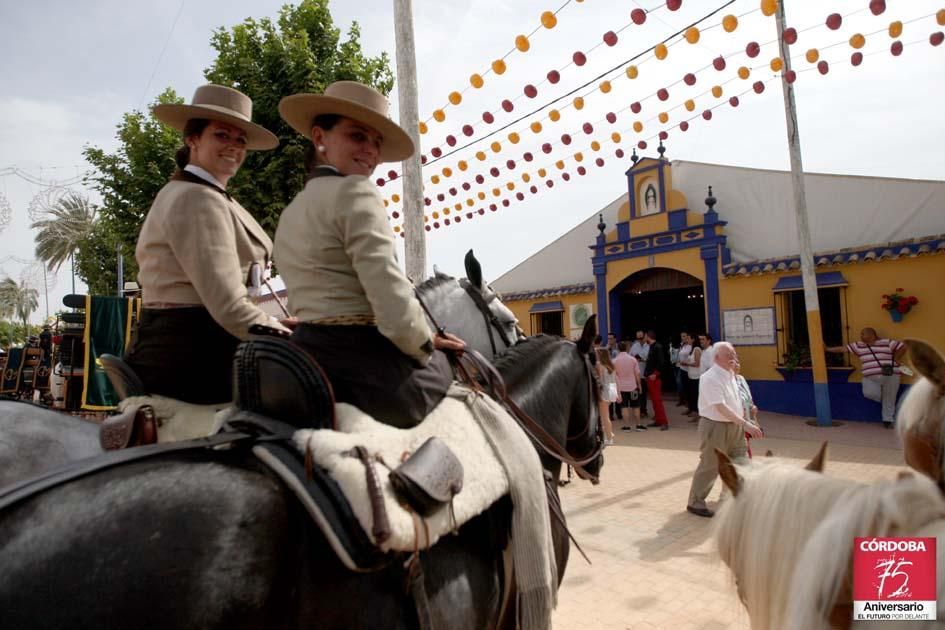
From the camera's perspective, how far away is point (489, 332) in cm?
304

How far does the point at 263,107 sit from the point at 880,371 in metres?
11.9

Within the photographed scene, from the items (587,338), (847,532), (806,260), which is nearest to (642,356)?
(806,260)

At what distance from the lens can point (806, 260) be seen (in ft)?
33.1

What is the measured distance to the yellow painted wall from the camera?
9.77 metres

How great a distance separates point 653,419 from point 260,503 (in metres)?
11.8

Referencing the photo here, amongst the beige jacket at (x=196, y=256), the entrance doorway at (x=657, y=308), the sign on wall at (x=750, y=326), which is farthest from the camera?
the entrance doorway at (x=657, y=308)

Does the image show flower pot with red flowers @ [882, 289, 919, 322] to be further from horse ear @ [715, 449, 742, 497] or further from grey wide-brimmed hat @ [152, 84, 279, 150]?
grey wide-brimmed hat @ [152, 84, 279, 150]

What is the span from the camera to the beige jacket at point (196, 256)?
2146 millimetres

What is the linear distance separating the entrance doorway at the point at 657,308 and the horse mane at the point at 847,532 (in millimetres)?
13686

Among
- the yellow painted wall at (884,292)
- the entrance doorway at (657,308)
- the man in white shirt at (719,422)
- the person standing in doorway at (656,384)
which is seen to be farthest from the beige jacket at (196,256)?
the entrance doorway at (657,308)

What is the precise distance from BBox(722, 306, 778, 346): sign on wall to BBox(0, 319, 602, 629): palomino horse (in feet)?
39.9

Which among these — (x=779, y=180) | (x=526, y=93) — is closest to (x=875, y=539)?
(x=526, y=93)

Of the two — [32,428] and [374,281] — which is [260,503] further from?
[32,428]

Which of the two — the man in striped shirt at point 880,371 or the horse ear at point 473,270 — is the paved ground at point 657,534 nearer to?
the man in striped shirt at point 880,371
